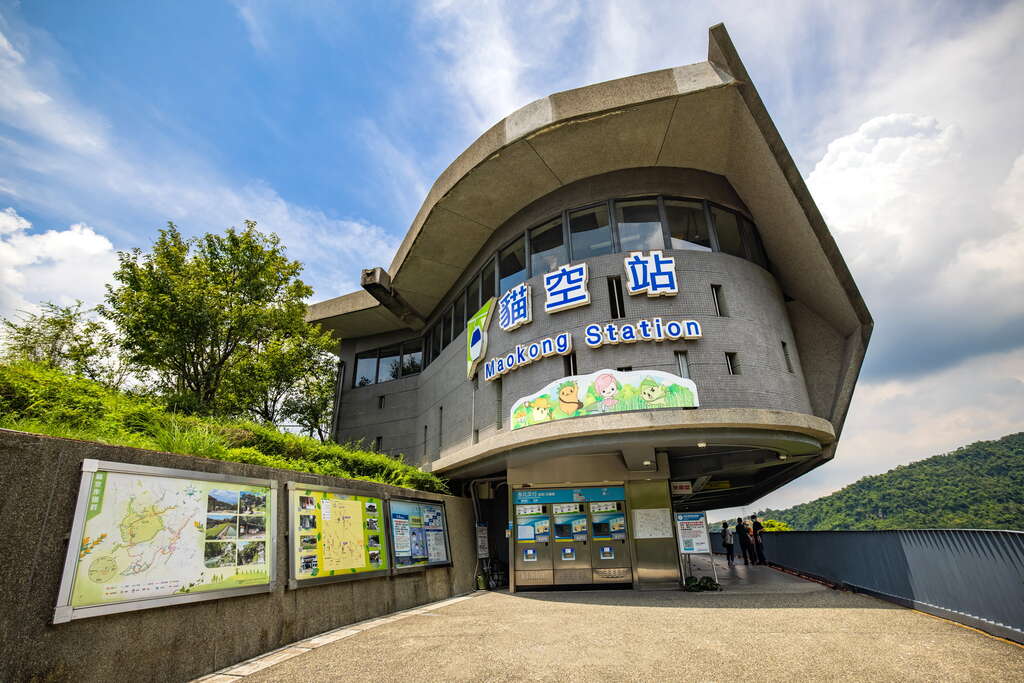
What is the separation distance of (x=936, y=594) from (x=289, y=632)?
416 inches

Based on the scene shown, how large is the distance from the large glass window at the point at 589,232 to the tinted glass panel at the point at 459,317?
6682 millimetres

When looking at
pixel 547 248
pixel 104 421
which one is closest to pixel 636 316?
pixel 547 248

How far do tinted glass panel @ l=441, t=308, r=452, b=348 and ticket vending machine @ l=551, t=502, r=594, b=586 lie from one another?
9.77 metres

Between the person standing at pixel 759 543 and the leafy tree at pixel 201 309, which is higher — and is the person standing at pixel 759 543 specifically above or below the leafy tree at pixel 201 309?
below

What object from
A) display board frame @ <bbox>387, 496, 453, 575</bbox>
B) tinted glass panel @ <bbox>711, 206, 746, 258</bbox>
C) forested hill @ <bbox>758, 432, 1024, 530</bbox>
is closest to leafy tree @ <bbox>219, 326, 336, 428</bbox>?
display board frame @ <bbox>387, 496, 453, 575</bbox>

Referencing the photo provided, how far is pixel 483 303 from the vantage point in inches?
732

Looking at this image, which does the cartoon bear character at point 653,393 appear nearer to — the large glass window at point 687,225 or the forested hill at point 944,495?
the large glass window at point 687,225

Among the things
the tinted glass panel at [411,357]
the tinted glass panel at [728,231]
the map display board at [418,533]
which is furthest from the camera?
the tinted glass panel at [411,357]

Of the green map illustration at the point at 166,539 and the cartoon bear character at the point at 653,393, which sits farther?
the cartoon bear character at the point at 653,393

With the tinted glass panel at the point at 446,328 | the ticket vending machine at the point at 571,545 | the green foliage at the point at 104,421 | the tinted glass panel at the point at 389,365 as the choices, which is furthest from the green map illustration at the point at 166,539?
the tinted glass panel at the point at 389,365

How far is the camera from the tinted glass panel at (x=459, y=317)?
20672mm

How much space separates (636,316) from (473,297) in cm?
819

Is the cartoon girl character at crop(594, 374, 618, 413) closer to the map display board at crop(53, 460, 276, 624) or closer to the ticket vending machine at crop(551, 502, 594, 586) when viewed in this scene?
the ticket vending machine at crop(551, 502, 594, 586)

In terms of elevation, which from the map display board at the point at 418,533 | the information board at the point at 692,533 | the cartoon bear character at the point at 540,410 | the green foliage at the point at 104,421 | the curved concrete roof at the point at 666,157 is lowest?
the information board at the point at 692,533
